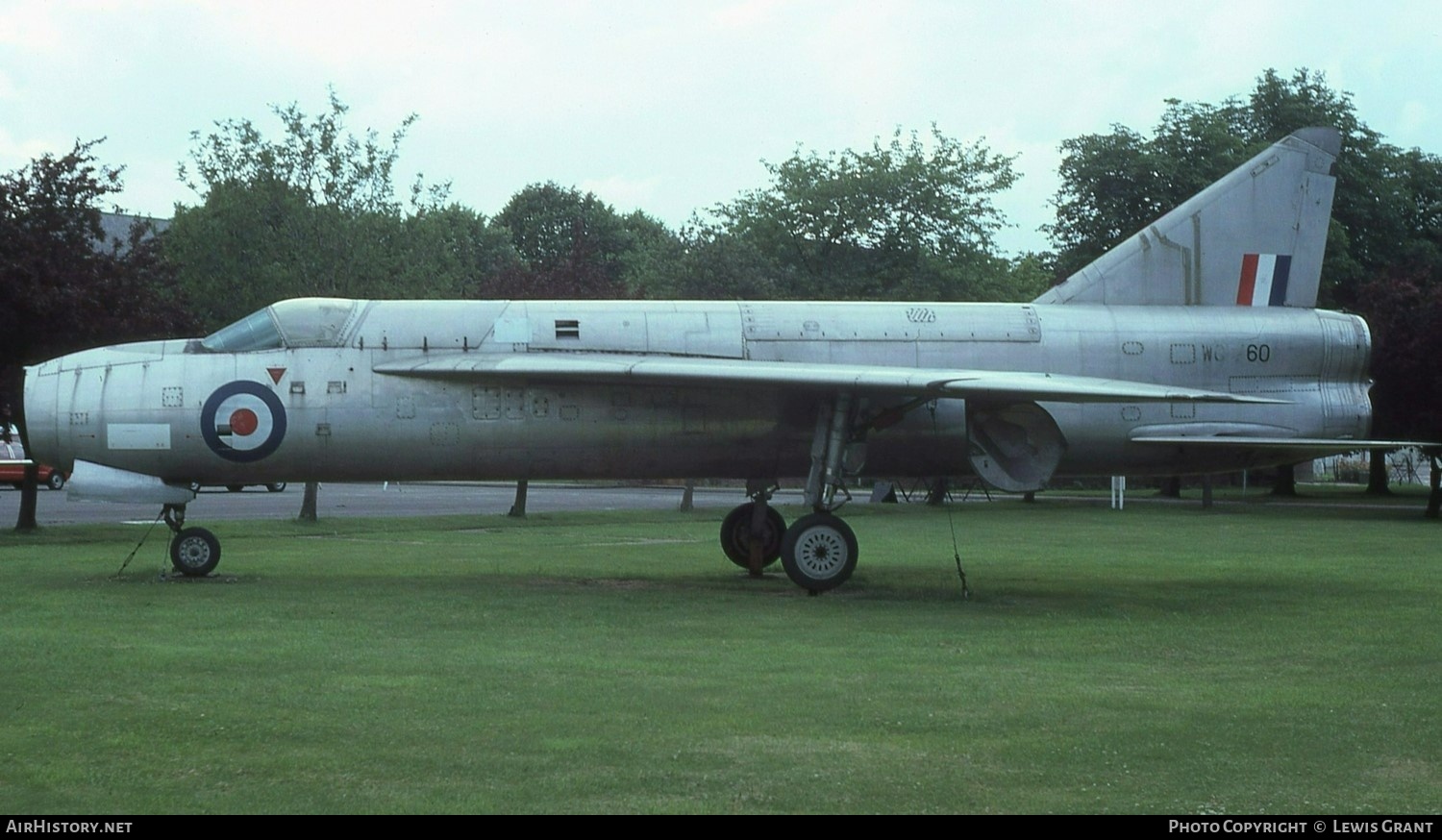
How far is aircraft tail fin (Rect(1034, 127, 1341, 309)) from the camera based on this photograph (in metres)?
15.9

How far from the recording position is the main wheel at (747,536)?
16.7 meters

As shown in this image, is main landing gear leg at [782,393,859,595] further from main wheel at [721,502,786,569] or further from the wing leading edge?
main wheel at [721,502,786,569]

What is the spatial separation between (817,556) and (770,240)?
3154cm

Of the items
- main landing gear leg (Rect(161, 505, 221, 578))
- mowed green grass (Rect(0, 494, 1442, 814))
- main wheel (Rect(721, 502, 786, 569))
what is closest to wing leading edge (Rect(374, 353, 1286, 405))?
mowed green grass (Rect(0, 494, 1442, 814))

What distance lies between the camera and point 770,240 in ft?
148

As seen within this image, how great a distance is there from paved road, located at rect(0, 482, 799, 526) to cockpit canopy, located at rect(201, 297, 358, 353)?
11.2m

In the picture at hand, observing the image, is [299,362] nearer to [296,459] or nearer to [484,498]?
[296,459]

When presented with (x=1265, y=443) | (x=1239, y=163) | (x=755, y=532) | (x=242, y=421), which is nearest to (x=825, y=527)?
(x=755, y=532)

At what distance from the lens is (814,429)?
14.9 meters

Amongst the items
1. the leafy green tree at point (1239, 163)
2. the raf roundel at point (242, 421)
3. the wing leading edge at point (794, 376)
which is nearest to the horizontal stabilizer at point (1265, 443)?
the wing leading edge at point (794, 376)

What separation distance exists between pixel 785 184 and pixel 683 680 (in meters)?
38.5

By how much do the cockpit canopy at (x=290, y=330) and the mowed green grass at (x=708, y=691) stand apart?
2470 millimetres

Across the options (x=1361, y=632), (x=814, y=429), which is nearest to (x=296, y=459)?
(x=814, y=429)

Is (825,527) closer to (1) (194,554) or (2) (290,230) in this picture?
(1) (194,554)
